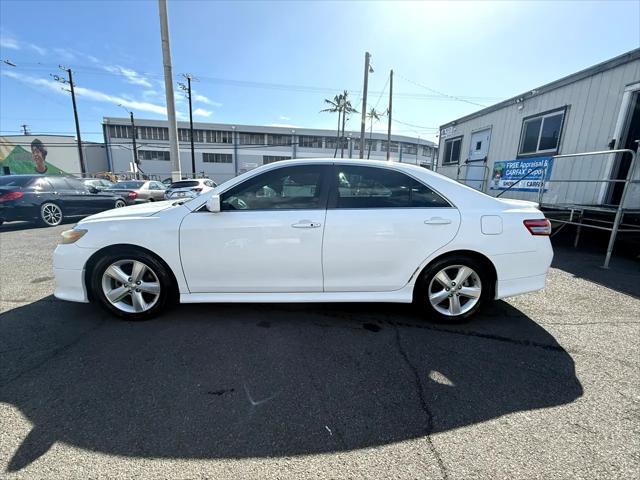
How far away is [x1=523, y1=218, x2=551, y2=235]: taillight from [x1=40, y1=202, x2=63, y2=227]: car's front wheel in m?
11.1

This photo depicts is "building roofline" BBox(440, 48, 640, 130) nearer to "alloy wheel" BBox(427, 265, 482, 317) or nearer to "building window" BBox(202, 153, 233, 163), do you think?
"alloy wheel" BBox(427, 265, 482, 317)

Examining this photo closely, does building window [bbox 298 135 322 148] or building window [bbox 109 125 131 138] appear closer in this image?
building window [bbox 109 125 131 138]

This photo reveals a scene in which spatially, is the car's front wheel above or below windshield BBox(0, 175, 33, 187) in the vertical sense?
below

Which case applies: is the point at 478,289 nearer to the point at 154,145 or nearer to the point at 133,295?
the point at 133,295

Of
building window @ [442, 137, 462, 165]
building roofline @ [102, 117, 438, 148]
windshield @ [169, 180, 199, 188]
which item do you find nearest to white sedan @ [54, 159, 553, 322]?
building window @ [442, 137, 462, 165]

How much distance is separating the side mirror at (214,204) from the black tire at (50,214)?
28.4 ft

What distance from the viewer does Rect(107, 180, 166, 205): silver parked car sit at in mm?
11386

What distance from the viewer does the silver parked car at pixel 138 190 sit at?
1139 cm

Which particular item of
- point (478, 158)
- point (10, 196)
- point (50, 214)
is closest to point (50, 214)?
point (50, 214)

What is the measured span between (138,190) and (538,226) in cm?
1359

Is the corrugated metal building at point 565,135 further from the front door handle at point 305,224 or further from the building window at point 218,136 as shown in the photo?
the building window at point 218,136

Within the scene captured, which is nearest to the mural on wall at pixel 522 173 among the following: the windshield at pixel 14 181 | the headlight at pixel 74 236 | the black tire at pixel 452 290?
the black tire at pixel 452 290

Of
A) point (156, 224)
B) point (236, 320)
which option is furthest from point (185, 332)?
point (156, 224)

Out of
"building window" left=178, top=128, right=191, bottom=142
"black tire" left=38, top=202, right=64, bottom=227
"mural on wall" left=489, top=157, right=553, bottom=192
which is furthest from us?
"building window" left=178, top=128, right=191, bottom=142
